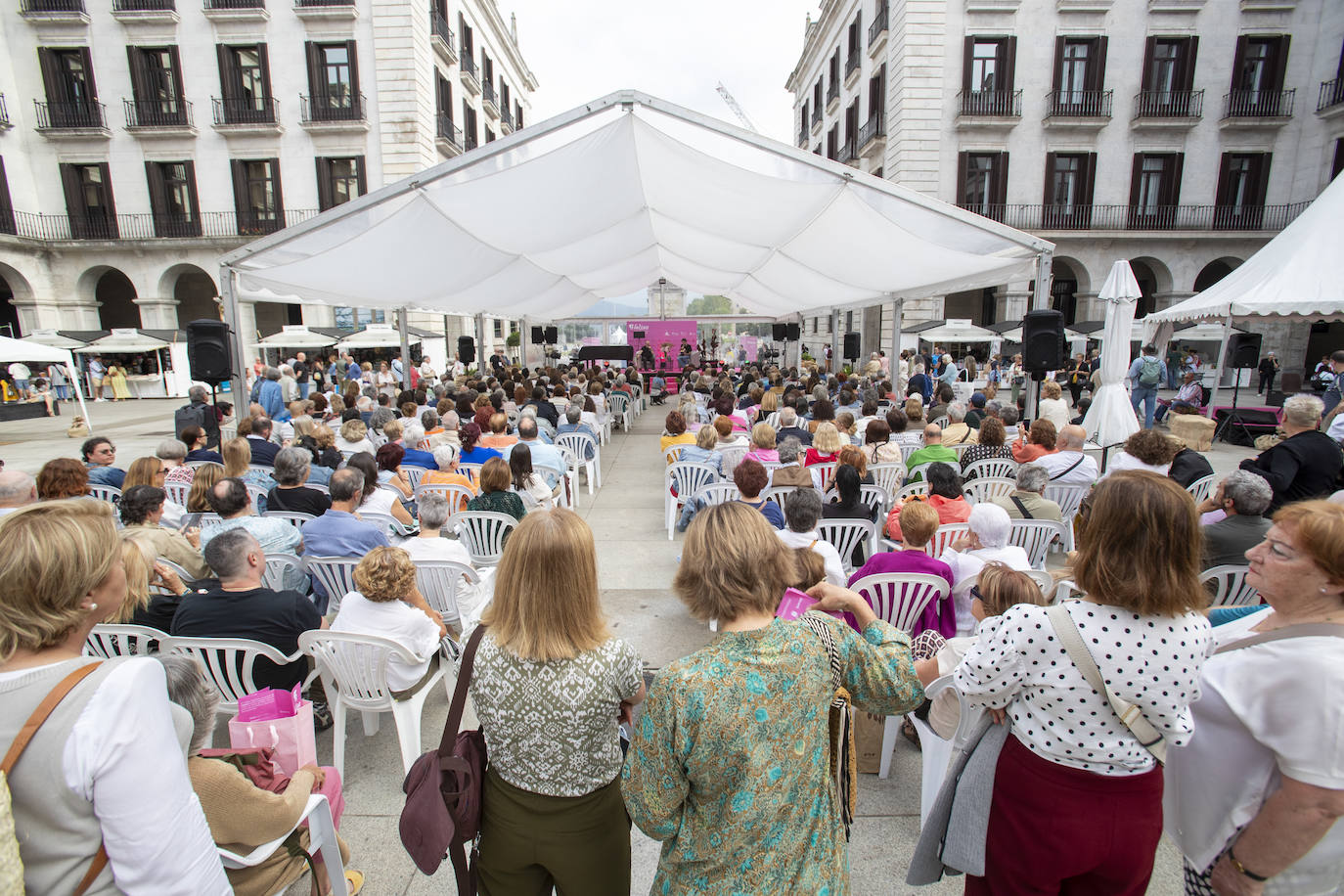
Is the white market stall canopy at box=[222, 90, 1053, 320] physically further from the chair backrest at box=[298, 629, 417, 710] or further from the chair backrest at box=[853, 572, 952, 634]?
the chair backrest at box=[298, 629, 417, 710]

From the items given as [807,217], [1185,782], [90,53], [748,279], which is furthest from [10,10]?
[1185,782]

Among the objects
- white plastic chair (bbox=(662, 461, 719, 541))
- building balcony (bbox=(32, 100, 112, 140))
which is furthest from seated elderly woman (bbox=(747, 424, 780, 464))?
building balcony (bbox=(32, 100, 112, 140))

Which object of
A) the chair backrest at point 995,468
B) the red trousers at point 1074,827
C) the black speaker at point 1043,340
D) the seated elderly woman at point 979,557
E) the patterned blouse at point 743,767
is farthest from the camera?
the black speaker at point 1043,340

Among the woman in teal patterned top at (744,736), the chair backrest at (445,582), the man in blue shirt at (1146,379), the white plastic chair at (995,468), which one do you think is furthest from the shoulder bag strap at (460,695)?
the man in blue shirt at (1146,379)

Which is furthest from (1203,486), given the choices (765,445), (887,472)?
(765,445)

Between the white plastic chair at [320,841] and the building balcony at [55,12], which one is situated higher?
the building balcony at [55,12]

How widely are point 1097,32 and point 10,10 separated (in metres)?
33.8

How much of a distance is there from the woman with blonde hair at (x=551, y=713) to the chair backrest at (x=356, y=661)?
115 centimetres

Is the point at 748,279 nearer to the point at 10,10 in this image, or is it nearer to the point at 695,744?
the point at 695,744

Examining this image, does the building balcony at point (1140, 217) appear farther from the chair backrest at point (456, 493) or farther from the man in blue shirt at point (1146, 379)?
the chair backrest at point (456, 493)

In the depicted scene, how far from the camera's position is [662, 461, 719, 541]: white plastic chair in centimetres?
544

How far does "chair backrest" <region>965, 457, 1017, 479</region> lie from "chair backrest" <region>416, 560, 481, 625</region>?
3933mm

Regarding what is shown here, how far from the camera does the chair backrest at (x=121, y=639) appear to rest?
2.36m

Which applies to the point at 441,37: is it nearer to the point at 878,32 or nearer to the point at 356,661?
the point at 878,32
